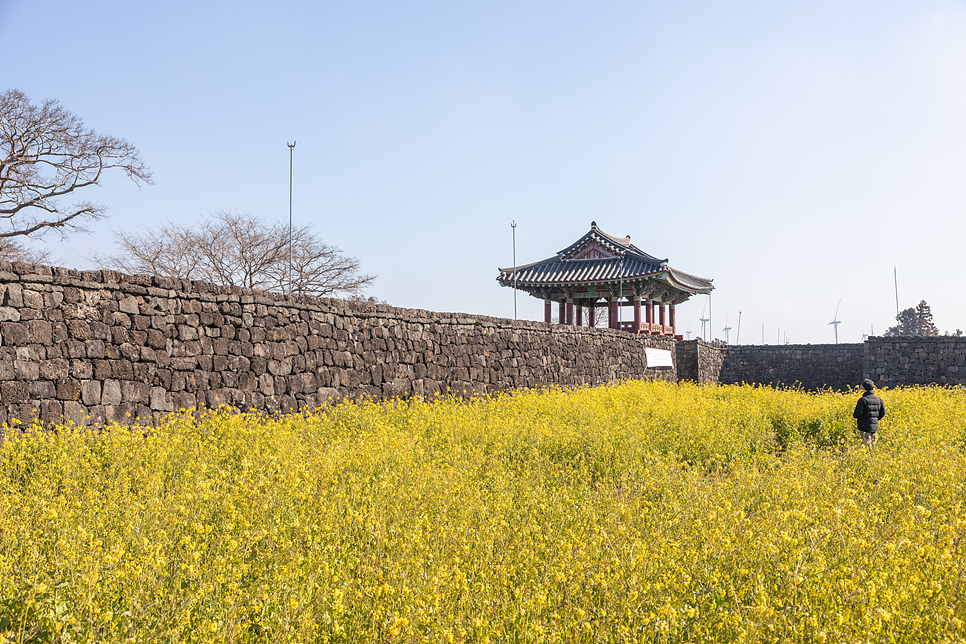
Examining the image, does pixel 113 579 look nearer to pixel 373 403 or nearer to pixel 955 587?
pixel 955 587

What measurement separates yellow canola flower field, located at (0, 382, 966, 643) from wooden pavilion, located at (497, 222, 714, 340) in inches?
535

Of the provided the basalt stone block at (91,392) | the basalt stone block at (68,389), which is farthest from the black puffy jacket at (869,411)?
the basalt stone block at (68,389)

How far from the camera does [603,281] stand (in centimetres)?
1950

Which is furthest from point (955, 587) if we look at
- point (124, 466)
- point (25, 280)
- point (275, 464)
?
point (25, 280)

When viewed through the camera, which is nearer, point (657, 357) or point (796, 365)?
point (657, 357)

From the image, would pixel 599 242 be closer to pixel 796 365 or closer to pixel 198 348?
pixel 796 365

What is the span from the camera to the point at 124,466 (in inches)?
192

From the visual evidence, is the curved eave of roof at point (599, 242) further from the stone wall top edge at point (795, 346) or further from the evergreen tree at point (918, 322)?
the evergreen tree at point (918, 322)

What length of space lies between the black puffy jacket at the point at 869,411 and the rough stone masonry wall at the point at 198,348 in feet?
20.7

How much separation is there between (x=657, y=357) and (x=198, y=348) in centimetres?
1483

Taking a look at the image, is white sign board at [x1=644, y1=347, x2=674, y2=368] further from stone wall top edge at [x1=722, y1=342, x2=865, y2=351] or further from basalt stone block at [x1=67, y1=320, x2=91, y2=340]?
basalt stone block at [x1=67, y1=320, x2=91, y2=340]

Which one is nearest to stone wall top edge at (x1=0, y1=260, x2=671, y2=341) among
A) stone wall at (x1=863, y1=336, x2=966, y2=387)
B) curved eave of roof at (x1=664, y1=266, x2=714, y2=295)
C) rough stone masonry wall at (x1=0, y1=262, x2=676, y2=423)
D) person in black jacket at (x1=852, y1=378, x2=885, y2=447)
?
rough stone masonry wall at (x1=0, y1=262, x2=676, y2=423)

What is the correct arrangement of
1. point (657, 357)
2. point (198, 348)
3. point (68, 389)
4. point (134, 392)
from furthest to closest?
1. point (657, 357)
2. point (198, 348)
3. point (134, 392)
4. point (68, 389)

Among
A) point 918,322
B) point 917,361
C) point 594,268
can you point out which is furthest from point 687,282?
point 918,322
